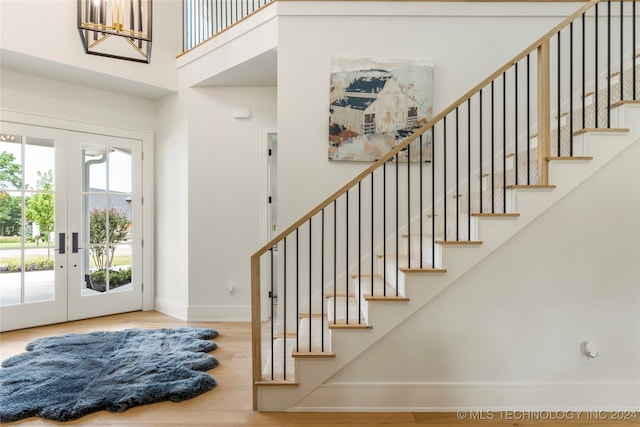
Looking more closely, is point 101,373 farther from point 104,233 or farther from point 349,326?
point 104,233

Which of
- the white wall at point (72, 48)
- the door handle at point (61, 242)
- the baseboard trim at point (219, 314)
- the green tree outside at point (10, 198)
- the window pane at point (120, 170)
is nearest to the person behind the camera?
the white wall at point (72, 48)

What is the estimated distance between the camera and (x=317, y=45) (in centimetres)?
344

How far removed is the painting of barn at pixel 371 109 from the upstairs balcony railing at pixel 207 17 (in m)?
1.80

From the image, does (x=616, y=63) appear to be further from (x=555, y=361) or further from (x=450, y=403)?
(x=450, y=403)

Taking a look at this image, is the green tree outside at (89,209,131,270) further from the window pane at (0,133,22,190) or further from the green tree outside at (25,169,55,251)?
the window pane at (0,133,22,190)

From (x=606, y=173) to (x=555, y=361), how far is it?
1.34 m

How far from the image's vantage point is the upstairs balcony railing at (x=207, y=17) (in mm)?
4371

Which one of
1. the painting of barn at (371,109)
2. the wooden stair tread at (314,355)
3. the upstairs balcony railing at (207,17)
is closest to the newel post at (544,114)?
the painting of barn at (371,109)

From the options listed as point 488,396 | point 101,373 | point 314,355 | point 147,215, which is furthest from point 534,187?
point 147,215

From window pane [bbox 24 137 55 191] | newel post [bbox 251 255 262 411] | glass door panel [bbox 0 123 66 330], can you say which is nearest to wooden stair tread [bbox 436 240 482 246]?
newel post [bbox 251 255 262 411]

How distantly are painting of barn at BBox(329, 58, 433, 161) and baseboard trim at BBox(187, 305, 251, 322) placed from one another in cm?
227

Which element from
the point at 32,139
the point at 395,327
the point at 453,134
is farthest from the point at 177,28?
the point at 395,327

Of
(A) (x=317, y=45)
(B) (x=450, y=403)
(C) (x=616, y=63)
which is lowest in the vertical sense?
(B) (x=450, y=403)

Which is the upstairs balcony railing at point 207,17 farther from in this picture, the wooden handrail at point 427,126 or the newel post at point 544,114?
the newel post at point 544,114
